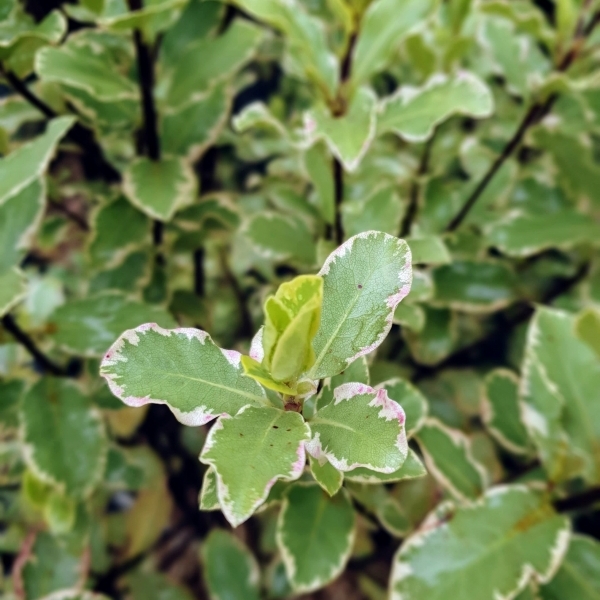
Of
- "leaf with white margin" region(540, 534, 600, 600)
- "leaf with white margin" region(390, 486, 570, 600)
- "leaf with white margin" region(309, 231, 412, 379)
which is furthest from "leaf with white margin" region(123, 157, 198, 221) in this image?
"leaf with white margin" region(540, 534, 600, 600)

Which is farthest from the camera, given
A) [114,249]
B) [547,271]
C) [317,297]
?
[547,271]

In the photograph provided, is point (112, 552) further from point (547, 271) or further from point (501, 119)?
point (501, 119)

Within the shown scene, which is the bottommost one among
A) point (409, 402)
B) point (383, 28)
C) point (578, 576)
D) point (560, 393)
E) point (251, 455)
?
point (578, 576)

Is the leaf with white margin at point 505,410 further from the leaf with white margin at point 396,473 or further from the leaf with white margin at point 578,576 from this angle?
the leaf with white margin at point 396,473

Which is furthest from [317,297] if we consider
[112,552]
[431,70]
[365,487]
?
[112,552]

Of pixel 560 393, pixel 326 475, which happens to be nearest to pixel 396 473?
pixel 326 475

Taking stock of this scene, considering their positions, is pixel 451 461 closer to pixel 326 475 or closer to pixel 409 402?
pixel 409 402

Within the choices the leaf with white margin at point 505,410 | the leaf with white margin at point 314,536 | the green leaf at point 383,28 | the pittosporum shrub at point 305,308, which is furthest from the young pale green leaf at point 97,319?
the leaf with white margin at point 505,410
